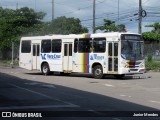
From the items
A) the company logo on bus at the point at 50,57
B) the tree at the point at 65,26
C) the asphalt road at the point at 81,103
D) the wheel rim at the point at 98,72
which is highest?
the tree at the point at 65,26

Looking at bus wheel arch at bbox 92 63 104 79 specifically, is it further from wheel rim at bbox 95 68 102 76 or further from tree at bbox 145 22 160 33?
tree at bbox 145 22 160 33

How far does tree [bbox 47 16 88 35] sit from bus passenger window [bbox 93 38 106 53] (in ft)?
107

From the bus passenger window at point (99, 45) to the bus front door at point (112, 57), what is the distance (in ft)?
1.80

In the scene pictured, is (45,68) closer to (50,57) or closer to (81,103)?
(50,57)

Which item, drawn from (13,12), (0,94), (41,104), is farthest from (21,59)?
(13,12)

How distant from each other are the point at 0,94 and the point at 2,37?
5032cm

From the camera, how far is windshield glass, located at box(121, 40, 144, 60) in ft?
87.5

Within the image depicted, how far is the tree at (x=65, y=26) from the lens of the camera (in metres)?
61.4

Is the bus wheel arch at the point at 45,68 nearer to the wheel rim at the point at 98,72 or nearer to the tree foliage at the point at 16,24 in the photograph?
the wheel rim at the point at 98,72

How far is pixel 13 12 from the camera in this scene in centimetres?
7269

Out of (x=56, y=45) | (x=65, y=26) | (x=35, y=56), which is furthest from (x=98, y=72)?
(x=65, y=26)

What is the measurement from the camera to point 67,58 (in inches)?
1177
